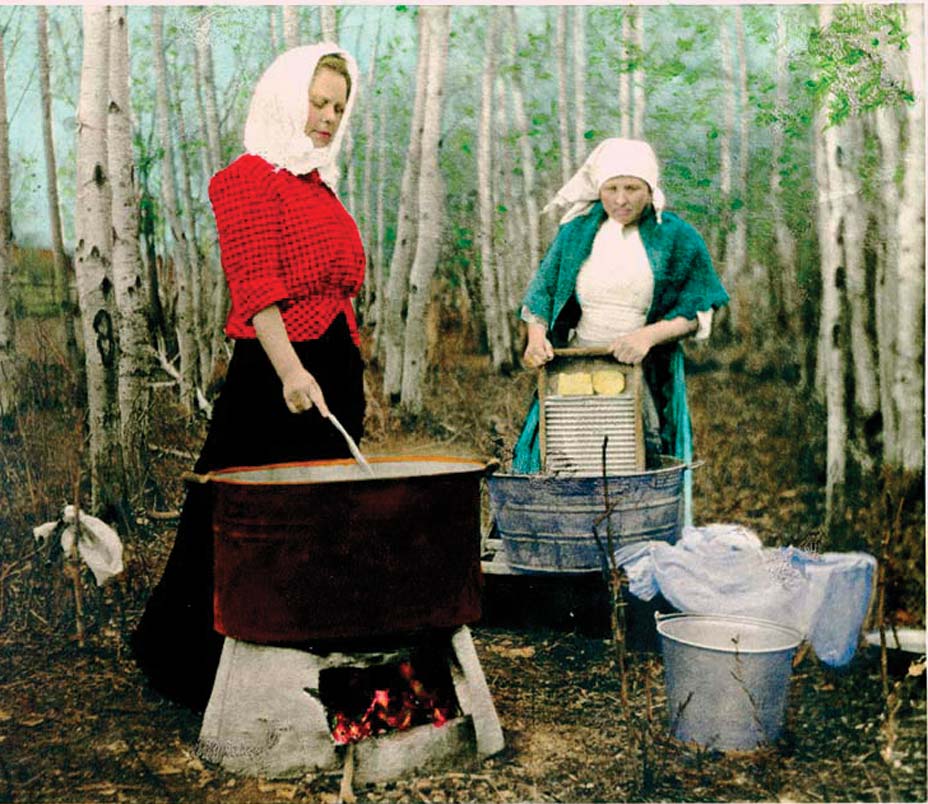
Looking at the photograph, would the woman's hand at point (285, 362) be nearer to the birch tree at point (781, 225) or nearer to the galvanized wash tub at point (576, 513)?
the galvanized wash tub at point (576, 513)

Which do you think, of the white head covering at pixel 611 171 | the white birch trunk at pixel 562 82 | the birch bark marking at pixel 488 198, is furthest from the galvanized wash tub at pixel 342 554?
the white birch trunk at pixel 562 82

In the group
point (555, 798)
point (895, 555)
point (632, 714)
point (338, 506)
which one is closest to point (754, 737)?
point (632, 714)

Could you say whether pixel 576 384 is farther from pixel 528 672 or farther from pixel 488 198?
pixel 528 672

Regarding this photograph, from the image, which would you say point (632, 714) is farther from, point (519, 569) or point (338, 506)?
point (338, 506)

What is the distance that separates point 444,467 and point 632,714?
Answer: 124cm

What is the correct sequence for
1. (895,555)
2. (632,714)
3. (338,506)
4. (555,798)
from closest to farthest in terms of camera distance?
(338,506) < (555,798) < (632,714) < (895,555)

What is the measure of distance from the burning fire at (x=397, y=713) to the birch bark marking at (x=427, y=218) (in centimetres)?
122

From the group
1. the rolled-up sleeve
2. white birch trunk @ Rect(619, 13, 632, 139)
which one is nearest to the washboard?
white birch trunk @ Rect(619, 13, 632, 139)

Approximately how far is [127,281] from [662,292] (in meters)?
2.39

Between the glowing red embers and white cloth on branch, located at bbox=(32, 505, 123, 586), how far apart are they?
112 cm

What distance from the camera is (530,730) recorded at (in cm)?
374

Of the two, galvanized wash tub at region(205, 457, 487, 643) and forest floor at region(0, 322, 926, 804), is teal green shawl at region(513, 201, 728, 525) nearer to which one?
forest floor at region(0, 322, 926, 804)

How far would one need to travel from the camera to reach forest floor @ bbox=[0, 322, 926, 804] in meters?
3.56

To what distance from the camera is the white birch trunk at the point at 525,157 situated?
13.4 ft
